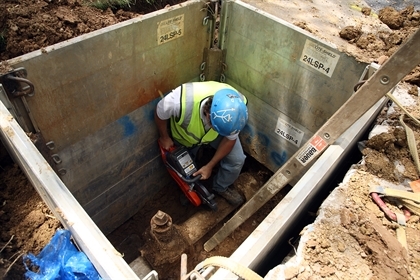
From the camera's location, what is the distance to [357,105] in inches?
60.6

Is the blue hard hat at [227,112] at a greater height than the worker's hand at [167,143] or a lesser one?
greater

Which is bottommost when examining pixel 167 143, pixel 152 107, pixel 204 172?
pixel 204 172

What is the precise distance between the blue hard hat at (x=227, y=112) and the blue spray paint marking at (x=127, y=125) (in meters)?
0.86

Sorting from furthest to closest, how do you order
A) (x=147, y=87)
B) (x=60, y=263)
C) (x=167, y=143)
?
1. (x=167, y=143)
2. (x=147, y=87)
3. (x=60, y=263)

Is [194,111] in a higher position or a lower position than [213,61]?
lower

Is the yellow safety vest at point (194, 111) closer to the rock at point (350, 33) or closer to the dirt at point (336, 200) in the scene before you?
the dirt at point (336, 200)

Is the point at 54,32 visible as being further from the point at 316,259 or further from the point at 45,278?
the point at 316,259

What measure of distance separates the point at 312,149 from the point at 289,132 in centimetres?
156

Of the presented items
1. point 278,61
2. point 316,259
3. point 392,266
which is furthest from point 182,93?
point 392,266

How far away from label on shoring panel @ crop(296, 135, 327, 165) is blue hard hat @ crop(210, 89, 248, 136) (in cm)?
82

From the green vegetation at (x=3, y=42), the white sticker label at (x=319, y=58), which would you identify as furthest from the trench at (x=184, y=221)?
the green vegetation at (x=3, y=42)

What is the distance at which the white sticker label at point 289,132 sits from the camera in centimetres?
329

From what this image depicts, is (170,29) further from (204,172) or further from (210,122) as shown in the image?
(204,172)

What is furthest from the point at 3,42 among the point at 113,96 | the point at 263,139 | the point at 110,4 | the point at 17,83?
the point at 263,139
